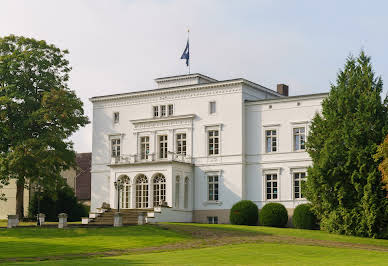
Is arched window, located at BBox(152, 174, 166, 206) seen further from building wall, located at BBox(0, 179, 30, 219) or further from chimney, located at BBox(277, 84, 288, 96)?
building wall, located at BBox(0, 179, 30, 219)

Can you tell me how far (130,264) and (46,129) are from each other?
26316mm

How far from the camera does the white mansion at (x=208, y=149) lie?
1811 inches

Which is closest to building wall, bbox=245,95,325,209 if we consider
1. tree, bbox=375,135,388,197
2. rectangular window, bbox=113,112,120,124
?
tree, bbox=375,135,388,197

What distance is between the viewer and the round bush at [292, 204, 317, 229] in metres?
42.4

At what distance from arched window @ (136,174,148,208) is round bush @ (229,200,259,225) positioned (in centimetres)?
666

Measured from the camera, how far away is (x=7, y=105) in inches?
1889

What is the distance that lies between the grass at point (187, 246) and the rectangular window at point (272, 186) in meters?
6.85

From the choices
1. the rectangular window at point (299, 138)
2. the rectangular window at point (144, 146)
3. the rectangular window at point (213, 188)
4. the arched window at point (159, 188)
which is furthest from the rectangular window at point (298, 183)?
the rectangular window at point (144, 146)

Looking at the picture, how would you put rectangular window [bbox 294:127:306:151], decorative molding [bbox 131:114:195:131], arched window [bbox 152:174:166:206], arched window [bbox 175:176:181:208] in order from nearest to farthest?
rectangular window [bbox 294:127:306:151], arched window [bbox 175:176:181:208], arched window [bbox 152:174:166:206], decorative molding [bbox 131:114:195:131]

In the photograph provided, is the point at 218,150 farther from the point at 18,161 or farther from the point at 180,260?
the point at 180,260

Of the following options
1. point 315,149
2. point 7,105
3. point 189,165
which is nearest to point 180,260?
point 315,149

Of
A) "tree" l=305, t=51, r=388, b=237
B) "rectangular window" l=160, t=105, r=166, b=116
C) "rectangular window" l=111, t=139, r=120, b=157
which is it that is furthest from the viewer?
"rectangular window" l=111, t=139, r=120, b=157

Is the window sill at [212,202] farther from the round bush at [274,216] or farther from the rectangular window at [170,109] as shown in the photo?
the rectangular window at [170,109]

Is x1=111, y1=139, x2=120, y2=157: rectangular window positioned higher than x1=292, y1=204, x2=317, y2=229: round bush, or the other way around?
x1=111, y1=139, x2=120, y2=157: rectangular window
